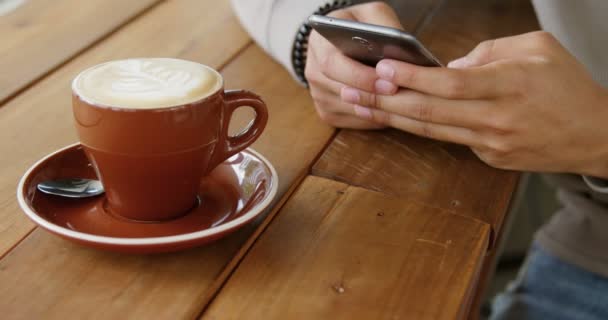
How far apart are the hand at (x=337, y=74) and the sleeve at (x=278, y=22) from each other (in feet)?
0.22

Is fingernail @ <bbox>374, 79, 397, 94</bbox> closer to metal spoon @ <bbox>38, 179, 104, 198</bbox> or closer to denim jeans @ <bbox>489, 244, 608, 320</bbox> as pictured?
metal spoon @ <bbox>38, 179, 104, 198</bbox>

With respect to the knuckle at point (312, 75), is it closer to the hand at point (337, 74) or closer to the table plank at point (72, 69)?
the hand at point (337, 74)

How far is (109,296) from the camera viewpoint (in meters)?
0.52

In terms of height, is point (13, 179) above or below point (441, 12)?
above

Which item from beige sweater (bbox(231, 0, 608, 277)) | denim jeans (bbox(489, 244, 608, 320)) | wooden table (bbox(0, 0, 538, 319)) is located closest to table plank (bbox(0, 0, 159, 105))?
wooden table (bbox(0, 0, 538, 319))

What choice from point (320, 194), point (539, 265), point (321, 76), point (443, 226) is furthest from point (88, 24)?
point (539, 265)

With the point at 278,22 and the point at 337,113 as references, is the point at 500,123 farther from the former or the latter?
the point at 278,22

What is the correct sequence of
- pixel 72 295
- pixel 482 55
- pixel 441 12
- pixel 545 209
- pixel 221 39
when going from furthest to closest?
pixel 545 209, pixel 441 12, pixel 221 39, pixel 482 55, pixel 72 295

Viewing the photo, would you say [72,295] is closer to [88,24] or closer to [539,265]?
→ [88,24]

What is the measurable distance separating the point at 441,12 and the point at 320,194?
58 cm

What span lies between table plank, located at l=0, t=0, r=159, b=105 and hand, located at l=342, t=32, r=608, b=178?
41cm

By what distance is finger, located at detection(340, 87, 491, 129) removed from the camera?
2.26ft

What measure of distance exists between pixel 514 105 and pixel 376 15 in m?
0.22

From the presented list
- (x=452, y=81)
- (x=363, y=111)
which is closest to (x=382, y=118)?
(x=363, y=111)
